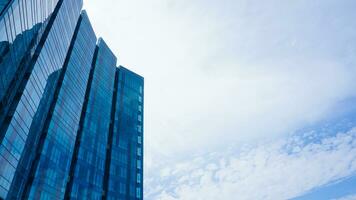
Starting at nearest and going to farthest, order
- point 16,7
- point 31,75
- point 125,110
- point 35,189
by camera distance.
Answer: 1. point 16,7
2. point 31,75
3. point 35,189
4. point 125,110

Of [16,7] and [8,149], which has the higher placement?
[16,7]

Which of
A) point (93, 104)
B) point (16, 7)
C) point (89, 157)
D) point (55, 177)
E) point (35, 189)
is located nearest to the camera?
point (16, 7)

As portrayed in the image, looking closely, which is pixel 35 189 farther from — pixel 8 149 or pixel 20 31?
pixel 20 31

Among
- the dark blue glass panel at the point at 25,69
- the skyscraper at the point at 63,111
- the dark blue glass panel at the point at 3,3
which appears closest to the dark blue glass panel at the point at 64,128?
the skyscraper at the point at 63,111

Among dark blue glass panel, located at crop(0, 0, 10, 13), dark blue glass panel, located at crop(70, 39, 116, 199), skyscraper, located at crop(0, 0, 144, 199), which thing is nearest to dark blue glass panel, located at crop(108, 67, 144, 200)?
skyscraper, located at crop(0, 0, 144, 199)

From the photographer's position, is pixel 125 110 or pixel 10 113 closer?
pixel 10 113

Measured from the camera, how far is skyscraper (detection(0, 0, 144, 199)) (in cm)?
3931

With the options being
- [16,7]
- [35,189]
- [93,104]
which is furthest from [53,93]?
[16,7]

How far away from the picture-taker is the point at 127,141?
8631cm

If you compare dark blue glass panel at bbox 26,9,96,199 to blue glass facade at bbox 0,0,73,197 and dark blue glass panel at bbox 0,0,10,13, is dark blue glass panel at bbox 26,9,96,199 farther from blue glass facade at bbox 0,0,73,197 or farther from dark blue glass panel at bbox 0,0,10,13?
dark blue glass panel at bbox 0,0,10,13


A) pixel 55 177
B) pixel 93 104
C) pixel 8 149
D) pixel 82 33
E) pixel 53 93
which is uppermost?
pixel 82 33

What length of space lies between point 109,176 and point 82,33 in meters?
45.4

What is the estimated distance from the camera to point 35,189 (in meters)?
50.7

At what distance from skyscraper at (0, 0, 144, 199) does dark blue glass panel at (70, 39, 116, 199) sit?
0.79 ft
